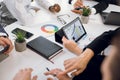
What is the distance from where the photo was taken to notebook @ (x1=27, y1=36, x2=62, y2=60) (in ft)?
4.09

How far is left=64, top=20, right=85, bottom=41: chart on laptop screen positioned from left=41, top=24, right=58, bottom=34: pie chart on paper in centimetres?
18

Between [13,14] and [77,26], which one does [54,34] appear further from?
[13,14]

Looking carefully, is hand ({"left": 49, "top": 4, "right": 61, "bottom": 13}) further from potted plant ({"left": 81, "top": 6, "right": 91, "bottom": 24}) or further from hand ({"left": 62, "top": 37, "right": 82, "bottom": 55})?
hand ({"left": 62, "top": 37, "right": 82, "bottom": 55})

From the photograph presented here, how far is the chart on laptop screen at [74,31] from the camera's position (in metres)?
1.36

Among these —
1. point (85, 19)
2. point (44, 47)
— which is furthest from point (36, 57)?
point (85, 19)

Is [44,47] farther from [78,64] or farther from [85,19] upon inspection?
[85,19]

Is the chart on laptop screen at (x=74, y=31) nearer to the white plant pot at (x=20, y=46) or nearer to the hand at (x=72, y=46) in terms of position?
the hand at (x=72, y=46)

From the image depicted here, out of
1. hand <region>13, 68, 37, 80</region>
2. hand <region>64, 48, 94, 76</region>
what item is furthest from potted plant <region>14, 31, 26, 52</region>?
hand <region>64, 48, 94, 76</region>

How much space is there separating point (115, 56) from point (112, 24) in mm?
1352

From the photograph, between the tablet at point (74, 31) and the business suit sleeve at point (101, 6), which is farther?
the business suit sleeve at point (101, 6)

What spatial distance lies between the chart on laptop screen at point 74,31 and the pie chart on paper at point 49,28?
0.59ft

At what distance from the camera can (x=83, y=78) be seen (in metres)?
1.05

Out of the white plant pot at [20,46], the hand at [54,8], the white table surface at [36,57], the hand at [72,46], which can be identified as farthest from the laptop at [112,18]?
the white plant pot at [20,46]

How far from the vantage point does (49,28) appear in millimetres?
1554
